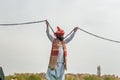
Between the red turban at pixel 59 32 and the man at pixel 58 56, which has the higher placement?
the red turban at pixel 59 32

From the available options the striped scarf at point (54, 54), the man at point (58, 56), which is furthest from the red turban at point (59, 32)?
the striped scarf at point (54, 54)

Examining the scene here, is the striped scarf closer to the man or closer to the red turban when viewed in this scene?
the man

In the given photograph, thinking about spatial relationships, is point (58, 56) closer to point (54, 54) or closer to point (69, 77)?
point (54, 54)

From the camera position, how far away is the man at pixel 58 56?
14434 millimetres

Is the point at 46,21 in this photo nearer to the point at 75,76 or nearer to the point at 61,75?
the point at 61,75

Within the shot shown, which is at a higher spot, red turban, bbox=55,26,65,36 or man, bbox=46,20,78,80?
red turban, bbox=55,26,65,36

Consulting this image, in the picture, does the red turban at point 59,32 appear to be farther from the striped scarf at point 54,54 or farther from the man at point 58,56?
the striped scarf at point 54,54

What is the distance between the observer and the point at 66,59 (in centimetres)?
1459

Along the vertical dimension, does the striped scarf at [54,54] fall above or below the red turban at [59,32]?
below

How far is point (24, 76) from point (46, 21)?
15.8 feet

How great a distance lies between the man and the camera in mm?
14434

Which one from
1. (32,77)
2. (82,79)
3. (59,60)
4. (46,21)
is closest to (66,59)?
(59,60)

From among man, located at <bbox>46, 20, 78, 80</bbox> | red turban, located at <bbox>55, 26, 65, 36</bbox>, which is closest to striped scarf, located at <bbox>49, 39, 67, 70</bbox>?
man, located at <bbox>46, 20, 78, 80</bbox>

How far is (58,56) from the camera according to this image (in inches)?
570
